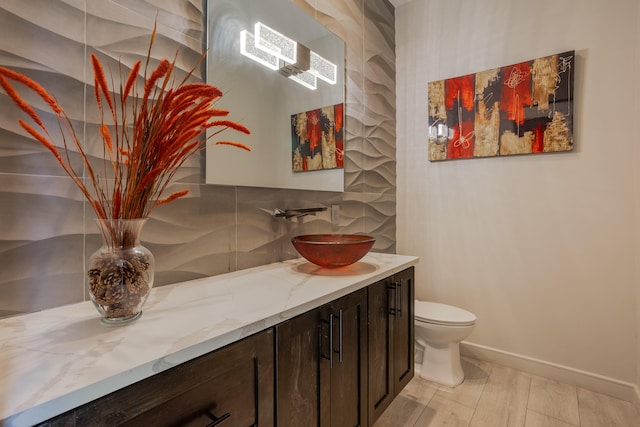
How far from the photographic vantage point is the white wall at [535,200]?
6.14ft

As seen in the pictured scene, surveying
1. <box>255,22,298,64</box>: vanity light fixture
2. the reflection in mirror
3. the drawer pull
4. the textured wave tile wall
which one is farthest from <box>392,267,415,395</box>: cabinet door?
<box>255,22,298,64</box>: vanity light fixture

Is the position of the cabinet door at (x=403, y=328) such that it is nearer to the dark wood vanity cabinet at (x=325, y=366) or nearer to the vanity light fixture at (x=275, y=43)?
the dark wood vanity cabinet at (x=325, y=366)

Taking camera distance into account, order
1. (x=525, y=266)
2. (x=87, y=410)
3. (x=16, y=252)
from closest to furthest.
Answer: (x=87, y=410), (x=16, y=252), (x=525, y=266)

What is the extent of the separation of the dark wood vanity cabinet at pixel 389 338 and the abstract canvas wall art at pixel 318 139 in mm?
824

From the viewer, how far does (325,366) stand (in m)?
1.08

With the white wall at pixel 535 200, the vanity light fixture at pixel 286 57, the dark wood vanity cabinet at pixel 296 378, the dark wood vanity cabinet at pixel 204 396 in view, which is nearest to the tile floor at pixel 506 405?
the white wall at pixel 535 200

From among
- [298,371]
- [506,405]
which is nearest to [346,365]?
[298,371]

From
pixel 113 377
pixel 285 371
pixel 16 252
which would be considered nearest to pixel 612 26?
pixel 285 371

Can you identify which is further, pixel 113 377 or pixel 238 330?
pixel 238 330

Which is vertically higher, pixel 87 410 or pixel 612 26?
pixel 612 26

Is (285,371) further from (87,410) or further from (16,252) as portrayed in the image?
(16,252)

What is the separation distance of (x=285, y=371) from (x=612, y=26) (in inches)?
101

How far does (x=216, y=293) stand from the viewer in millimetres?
1074

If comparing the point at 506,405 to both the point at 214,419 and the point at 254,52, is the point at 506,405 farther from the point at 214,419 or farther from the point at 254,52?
the point at 254,52
